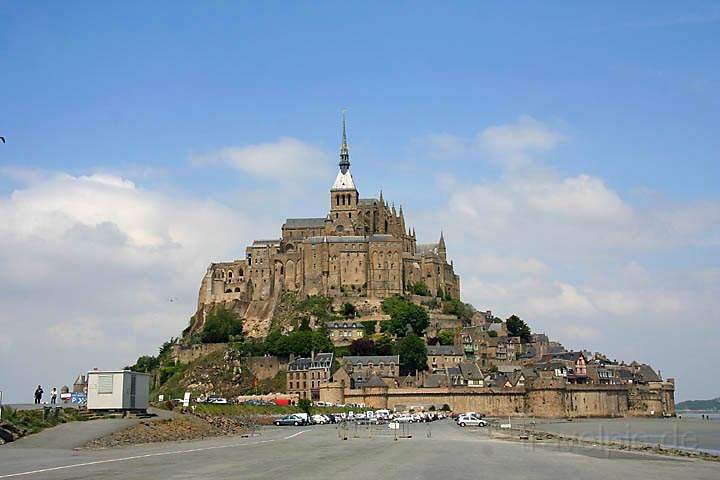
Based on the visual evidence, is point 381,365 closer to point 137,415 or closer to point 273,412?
point 273,412

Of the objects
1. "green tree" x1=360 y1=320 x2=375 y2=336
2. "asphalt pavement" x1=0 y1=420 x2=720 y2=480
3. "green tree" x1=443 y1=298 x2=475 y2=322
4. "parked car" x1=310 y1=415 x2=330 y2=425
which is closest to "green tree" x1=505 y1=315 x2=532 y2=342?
"green tree" x1=443 y1=298 x2=475 y2=322

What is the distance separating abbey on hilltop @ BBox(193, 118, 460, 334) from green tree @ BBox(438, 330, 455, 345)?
1243cm

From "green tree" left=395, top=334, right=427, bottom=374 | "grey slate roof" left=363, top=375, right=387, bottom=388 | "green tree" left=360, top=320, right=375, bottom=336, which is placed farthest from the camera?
"green tree" left=360, top=320, right=375, bottom=336

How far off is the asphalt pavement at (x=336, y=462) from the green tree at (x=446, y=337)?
291ft

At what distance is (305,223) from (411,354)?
158 ft

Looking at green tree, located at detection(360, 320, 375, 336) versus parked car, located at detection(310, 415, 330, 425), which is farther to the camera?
green tree, located at detection(360, 320, 375, 336)

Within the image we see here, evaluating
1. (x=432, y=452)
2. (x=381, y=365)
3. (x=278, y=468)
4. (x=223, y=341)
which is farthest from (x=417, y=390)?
(x=278, y=468)

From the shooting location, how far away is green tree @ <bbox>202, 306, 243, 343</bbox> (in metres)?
142

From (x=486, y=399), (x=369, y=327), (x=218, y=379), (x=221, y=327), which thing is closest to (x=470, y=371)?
(x=486, y=399)

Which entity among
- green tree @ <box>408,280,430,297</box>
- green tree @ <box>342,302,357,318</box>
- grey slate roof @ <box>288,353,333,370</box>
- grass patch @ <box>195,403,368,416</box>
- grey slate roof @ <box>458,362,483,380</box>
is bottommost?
grass patch @ <box>195,403,368,416</box>

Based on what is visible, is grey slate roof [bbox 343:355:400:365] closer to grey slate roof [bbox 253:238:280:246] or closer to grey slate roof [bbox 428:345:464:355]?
grey slate roof [bbox 428:345:464:355]

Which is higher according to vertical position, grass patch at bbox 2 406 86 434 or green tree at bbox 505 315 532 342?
green tree at bbox 505 315 532 342

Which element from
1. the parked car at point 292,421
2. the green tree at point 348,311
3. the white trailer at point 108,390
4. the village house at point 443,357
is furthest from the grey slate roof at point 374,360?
the white trailer at point 108,390

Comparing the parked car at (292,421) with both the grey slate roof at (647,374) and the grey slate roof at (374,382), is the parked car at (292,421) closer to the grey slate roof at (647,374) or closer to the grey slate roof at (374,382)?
the grey slate roof at (374,382)
